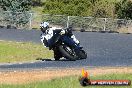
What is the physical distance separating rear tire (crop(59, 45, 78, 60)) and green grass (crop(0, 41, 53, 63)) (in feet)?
13.6

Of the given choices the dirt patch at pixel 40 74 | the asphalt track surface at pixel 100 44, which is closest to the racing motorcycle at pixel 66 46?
the asphalt track surface at pixel 100 44

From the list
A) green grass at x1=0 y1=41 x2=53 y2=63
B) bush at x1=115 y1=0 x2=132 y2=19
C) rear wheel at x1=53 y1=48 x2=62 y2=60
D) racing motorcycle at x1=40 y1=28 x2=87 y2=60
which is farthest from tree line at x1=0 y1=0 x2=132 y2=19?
racing motorcycle at x1=40 y1=28 x2=87 y2=60

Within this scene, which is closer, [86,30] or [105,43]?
[105,43]

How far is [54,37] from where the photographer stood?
2255 centimetres

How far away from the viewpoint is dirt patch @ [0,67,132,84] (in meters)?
16.8

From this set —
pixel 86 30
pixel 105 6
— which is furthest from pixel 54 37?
pixel 105 6

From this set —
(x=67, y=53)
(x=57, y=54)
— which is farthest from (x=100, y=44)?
(x=67, y=53)

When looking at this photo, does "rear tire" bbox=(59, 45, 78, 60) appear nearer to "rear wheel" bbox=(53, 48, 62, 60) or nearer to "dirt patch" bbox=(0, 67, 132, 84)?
"rear wheel" bbox=(53, 48, 62, 60)

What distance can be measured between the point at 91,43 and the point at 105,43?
101cm

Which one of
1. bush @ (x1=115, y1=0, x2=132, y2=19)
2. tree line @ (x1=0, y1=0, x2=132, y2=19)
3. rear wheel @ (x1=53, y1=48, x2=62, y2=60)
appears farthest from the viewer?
tree line @ (x1=0, y1=0, x2=132, y2=19)

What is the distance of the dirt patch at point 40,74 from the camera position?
55.2 feet

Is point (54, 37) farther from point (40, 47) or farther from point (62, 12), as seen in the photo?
point (62, 12)

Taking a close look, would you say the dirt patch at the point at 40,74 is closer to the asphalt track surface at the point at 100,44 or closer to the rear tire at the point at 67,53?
the asphalt track surface at the point at 100,44

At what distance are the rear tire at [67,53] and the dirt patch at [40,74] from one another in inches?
139
